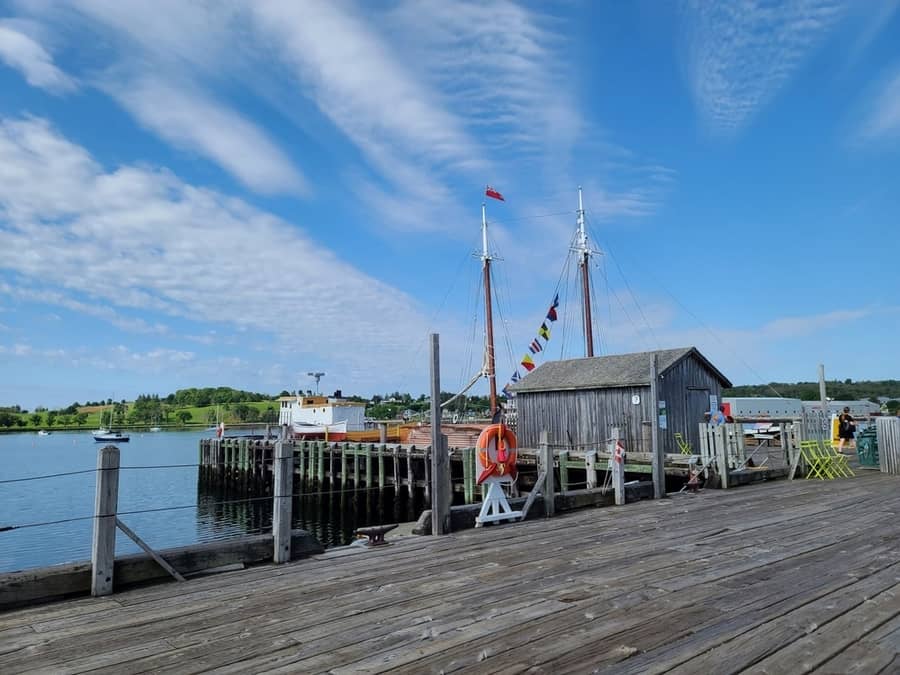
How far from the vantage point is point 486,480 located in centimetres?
829

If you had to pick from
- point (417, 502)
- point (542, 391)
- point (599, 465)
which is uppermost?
point (542, 391)

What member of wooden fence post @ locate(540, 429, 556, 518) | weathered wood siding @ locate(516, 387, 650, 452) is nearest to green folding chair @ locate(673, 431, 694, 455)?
weathered wood siding @ locate(516, 387, 650, 452)

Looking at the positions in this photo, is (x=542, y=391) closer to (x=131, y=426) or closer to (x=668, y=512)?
(x=668, y=512)

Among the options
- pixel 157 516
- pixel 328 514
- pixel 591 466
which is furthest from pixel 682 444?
pixel 157 516

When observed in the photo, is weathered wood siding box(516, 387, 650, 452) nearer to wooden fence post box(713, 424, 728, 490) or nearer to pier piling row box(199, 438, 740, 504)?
pier piling row box(199, 438, 740, 504)

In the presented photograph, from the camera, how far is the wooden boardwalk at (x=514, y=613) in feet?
11.3

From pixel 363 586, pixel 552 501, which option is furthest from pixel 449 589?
pixel 552 501

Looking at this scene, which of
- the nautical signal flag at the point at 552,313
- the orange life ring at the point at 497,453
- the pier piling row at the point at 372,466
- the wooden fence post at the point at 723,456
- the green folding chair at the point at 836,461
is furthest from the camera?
the nautical signal flag at the point at 552,313

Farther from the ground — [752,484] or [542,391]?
[542,391]

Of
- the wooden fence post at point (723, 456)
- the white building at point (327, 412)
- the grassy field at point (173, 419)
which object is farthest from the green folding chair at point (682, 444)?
the grassy field at point (173, 419)

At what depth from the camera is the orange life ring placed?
8164mm

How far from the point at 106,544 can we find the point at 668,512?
7710 millimetres

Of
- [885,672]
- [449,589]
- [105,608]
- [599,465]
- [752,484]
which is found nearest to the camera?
[885,672]

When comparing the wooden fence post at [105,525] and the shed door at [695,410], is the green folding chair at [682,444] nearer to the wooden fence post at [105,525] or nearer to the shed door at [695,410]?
the shed door at [695,410]
